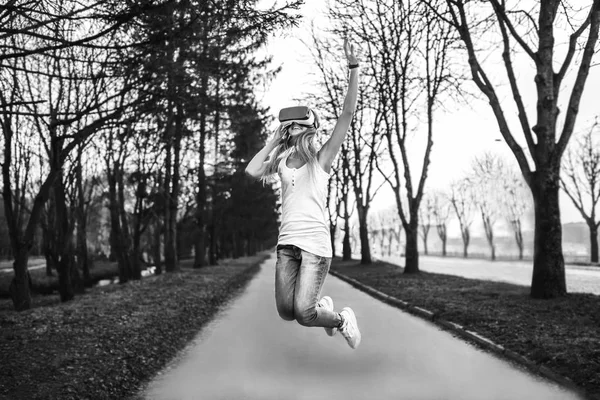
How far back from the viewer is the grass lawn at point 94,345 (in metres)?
4.97

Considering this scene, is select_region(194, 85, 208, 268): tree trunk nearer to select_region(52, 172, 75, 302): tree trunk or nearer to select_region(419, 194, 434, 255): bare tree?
select_region(52, 172, 75, 302): tree trunk

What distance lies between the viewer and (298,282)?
3.65 meters

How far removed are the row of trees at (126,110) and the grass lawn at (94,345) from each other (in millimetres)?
2561

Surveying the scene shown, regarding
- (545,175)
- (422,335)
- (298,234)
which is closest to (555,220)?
(545,175)

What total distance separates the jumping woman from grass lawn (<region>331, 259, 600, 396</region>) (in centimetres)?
331

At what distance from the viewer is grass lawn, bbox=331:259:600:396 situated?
19.8 feet

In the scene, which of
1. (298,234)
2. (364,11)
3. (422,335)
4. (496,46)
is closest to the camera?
(298,234)

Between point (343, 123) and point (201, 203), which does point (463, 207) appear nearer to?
point (201, 203)

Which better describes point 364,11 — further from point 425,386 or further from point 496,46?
point 425,386

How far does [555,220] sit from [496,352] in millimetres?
5122

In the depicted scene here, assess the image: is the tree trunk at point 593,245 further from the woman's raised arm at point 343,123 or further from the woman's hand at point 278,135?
the woman's hand at point 278,135

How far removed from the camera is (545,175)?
37.0 feet

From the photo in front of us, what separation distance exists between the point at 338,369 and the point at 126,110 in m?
5.75

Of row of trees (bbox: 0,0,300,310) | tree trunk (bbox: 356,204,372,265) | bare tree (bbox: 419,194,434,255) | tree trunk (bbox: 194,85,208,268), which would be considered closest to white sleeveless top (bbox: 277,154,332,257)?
row of trees (bbox: 0,0,300,310)
